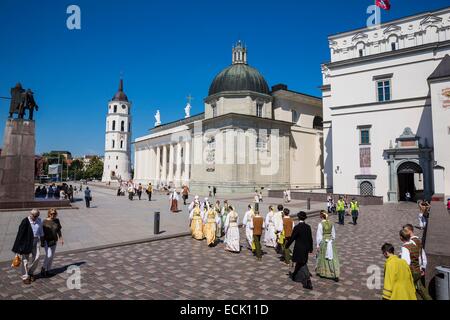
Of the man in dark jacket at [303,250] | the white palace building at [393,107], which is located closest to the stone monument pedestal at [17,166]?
the man in dark jacket at [303,250]

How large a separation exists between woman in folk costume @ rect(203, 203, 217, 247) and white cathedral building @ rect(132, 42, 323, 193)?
25026 mm

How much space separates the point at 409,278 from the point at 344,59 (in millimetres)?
33921

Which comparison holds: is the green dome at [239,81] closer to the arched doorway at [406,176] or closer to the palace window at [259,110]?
the palace window at [259,110]

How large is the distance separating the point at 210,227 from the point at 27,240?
6141mm

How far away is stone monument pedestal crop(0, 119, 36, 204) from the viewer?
19.1m

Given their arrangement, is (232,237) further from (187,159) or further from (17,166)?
(187,159)

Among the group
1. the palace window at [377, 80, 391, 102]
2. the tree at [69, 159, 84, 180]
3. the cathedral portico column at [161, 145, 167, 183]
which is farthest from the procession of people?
the tree at [69, 159, 84, 180]

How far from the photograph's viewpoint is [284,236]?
8.82 m

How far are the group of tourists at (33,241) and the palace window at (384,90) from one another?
3223 centimetres

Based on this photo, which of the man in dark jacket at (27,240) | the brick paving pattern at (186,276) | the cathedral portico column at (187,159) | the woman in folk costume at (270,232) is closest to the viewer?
the brick paving pattern at (186,276)

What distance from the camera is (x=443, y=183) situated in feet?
77.4

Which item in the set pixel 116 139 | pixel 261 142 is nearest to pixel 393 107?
pixel 261 142

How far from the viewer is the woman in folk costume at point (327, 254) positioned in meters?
6.99

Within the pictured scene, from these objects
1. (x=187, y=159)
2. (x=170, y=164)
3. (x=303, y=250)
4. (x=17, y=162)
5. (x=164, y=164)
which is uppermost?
A: (x=187, y=159)
